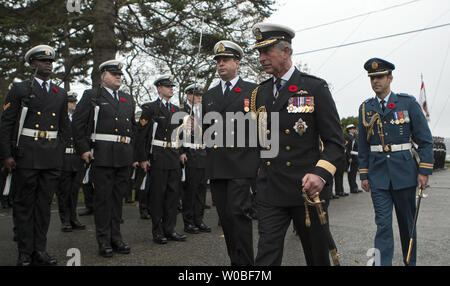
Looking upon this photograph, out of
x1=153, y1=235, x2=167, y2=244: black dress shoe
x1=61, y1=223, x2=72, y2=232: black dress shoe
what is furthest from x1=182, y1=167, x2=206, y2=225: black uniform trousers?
x1=61, y1=223, x2=72, y2=232: black dress shoe

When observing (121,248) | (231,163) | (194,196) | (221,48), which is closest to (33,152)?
(121,248)

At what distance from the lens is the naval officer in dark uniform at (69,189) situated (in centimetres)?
722

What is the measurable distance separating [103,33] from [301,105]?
35.1 ft

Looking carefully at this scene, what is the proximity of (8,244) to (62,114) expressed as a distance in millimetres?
2198

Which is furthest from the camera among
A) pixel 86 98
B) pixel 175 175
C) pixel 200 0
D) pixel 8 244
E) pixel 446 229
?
pixel 200 0

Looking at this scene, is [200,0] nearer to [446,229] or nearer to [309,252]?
[446,229]

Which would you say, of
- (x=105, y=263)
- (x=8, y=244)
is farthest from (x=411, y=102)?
(x=8, y=244)

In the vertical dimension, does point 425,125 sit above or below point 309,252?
above

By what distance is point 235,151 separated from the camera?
4.40 m

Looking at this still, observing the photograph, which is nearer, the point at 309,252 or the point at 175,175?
the point at 309,252

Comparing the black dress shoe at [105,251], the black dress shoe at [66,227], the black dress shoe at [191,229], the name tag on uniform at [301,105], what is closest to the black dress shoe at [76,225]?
the black dress shoe at [66,227]

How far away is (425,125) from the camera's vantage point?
15.2ft

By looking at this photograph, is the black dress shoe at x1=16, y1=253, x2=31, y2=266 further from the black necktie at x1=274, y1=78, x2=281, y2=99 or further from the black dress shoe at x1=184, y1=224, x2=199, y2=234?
the black necktie at x1=274, y1=78, x2=281, y2=99
